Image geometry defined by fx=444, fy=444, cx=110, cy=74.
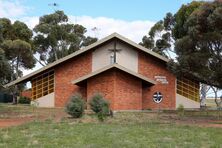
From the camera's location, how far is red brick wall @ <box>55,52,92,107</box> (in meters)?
37.9

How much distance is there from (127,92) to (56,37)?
33247 millimetres

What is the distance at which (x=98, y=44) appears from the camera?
3678cm

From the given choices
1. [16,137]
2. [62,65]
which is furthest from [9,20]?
[16,137]

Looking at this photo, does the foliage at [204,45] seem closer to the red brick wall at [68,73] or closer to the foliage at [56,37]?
the red brick wall at [68,73]

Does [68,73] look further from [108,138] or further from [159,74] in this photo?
[108,138]

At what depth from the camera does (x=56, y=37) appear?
2559 inches

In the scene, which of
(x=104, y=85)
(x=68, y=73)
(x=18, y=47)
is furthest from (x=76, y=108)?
(x=18, y=47)

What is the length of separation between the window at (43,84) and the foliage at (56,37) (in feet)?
83.7

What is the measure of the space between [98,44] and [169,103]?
790 cm

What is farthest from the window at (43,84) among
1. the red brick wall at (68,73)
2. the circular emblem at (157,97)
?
the circular emblem at (157,97)

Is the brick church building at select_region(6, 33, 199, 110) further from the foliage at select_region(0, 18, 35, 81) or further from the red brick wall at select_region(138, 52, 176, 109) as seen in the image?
the foliage at select_region(0, 18, 35, 81)

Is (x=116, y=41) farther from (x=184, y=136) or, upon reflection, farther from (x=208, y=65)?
(x=184, y=136)

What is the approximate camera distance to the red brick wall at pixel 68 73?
124 feet

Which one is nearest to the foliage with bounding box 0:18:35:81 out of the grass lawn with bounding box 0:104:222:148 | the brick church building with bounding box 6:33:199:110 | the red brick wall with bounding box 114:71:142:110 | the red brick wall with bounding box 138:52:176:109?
the brick church building with bounding box 6:33:199:110
